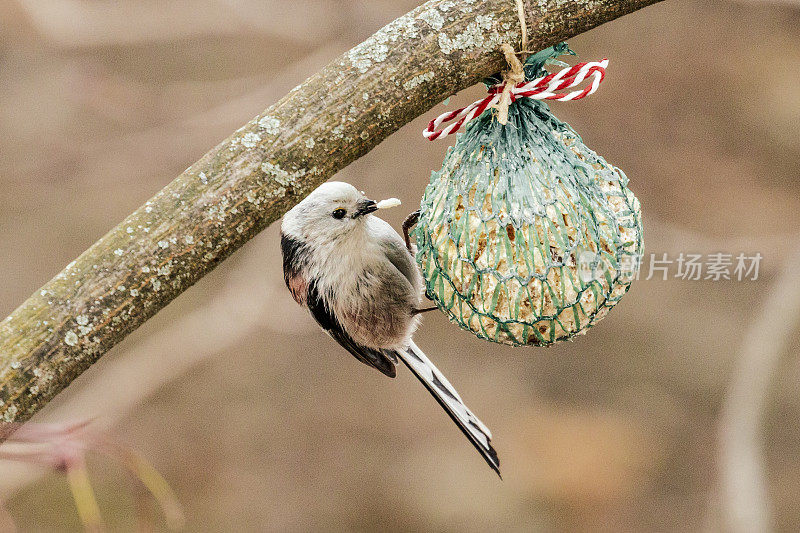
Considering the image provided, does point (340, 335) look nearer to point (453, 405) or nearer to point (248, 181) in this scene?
point (453, 405)

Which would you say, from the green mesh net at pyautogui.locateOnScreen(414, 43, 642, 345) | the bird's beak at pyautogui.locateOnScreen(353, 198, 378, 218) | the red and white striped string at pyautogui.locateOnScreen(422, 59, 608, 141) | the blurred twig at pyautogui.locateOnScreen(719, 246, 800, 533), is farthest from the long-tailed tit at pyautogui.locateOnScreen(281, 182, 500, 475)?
the blurred twig at pyautogui.locateOnScreen(719, 246, 800, 533)

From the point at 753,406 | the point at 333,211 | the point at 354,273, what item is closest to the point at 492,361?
the point at 753,406

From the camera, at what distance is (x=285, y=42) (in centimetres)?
557

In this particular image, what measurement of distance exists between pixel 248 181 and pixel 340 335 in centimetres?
97

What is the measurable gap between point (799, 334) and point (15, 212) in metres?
5.29

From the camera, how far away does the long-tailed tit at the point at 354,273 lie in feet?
7.66

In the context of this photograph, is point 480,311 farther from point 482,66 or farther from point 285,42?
point 285,42

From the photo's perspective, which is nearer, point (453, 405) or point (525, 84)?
point (525, 84)

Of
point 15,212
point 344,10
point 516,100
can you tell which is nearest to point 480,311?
point 516,100

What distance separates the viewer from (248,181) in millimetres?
1723

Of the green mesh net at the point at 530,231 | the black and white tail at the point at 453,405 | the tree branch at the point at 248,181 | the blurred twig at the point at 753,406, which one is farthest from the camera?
the blurred twig at the point at 753,406

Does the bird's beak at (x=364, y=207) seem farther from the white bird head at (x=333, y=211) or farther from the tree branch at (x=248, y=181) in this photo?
the tree branch at (x=248, y=181)

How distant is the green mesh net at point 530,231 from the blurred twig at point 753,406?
2128mm

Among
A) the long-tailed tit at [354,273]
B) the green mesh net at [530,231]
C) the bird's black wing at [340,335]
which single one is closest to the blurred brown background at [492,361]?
the bird's black wing at [340,335]
